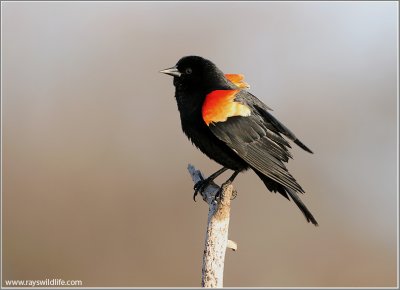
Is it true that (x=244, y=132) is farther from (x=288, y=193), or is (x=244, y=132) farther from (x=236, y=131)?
(x=288, y=193)

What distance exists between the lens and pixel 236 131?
10.4 feet

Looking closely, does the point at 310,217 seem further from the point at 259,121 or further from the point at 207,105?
the point at 207,105

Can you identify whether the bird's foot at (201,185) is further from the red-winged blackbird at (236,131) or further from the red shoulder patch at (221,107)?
the red shoulder patch at (221,107)

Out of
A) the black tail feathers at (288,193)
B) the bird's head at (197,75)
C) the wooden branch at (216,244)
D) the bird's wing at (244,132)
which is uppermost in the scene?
the bird's head at (197,75)

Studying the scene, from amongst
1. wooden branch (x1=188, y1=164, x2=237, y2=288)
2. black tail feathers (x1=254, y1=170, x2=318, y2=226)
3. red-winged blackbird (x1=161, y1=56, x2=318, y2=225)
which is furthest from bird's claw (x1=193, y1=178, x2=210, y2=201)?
wooden branch (x1=188, y1=164, x2=237, y2=288)

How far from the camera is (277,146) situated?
318cm

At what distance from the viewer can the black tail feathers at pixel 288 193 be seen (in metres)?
2.97

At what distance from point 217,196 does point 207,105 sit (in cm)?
58

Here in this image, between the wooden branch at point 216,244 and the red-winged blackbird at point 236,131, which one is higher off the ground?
the red-winged blackbird at point 236,131

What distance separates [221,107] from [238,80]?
65 cm

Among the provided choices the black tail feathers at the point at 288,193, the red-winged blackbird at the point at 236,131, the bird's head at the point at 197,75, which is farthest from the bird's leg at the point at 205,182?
the bird's head at the point at 197,75

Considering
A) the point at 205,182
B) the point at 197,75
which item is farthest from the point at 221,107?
the point at 205,182

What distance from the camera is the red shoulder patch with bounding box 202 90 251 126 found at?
3.12 m

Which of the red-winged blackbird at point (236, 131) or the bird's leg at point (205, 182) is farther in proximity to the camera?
the bird's leg at point (205, 182)
